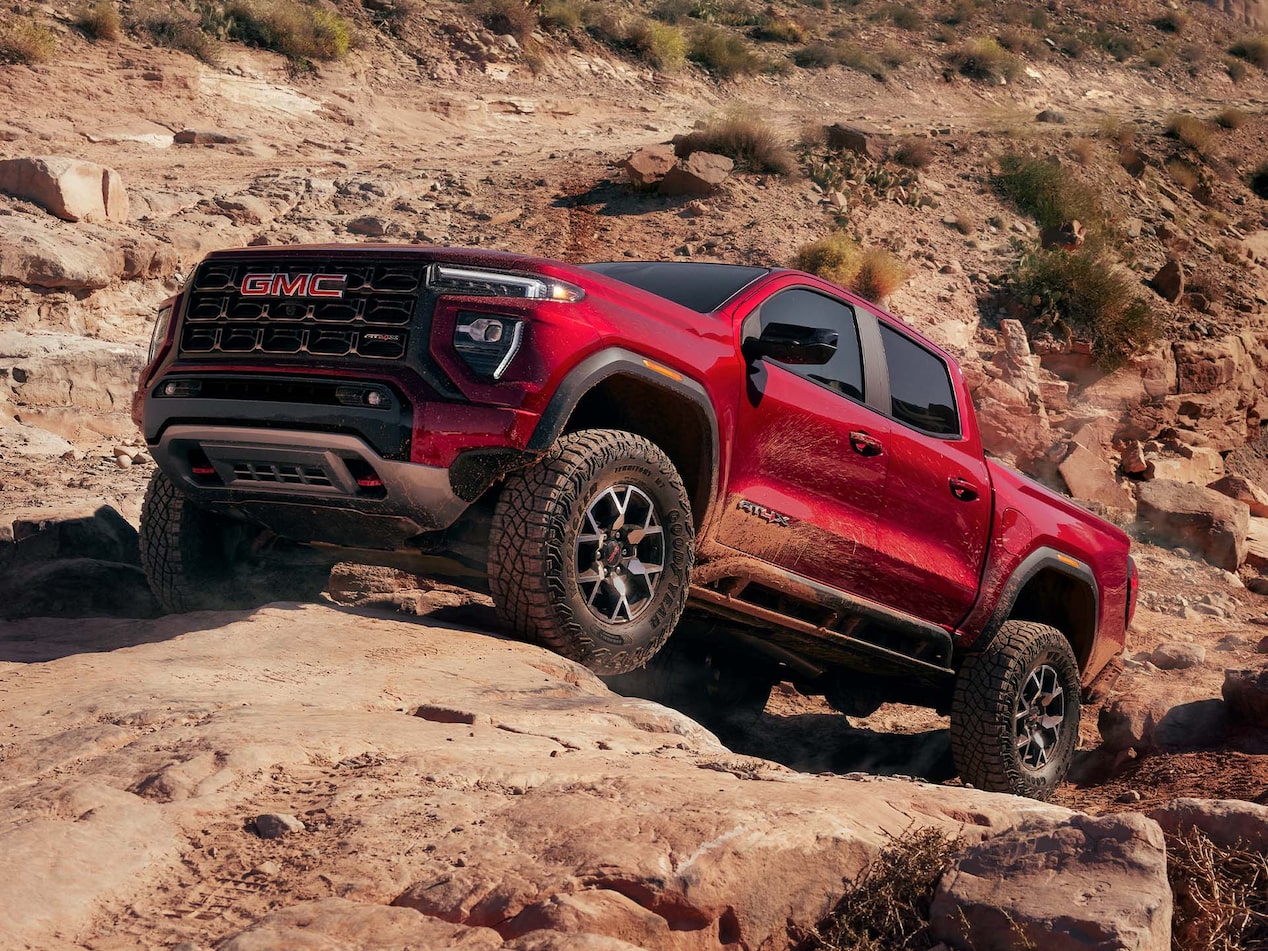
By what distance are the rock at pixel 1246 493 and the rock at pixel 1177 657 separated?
795 cm

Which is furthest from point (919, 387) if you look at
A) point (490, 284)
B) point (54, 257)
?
point (54, 257)

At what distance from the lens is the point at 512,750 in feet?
11.8

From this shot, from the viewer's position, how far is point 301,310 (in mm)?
4426

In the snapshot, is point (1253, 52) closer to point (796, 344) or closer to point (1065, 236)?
point (1065, 236)

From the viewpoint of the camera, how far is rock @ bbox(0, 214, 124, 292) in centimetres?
1130

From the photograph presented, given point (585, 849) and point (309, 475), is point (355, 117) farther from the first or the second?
point (585, 849)

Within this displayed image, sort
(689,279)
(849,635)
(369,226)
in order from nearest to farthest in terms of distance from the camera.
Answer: (689,279) < (849,635) < (369,226)

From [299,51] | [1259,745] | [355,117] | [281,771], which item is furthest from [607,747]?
[299,51]

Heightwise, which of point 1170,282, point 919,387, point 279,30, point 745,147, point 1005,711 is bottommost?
point 1005,711

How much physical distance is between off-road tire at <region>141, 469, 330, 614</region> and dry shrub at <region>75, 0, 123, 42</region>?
18196mm

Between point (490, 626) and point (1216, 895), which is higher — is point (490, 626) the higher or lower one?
the lower one

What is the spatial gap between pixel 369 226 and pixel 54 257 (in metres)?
4.88

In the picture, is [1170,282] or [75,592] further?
[1170,282]

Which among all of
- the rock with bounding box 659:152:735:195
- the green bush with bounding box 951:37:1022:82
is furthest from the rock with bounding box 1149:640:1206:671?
the green bush with bounding box 951:37:1022:82
